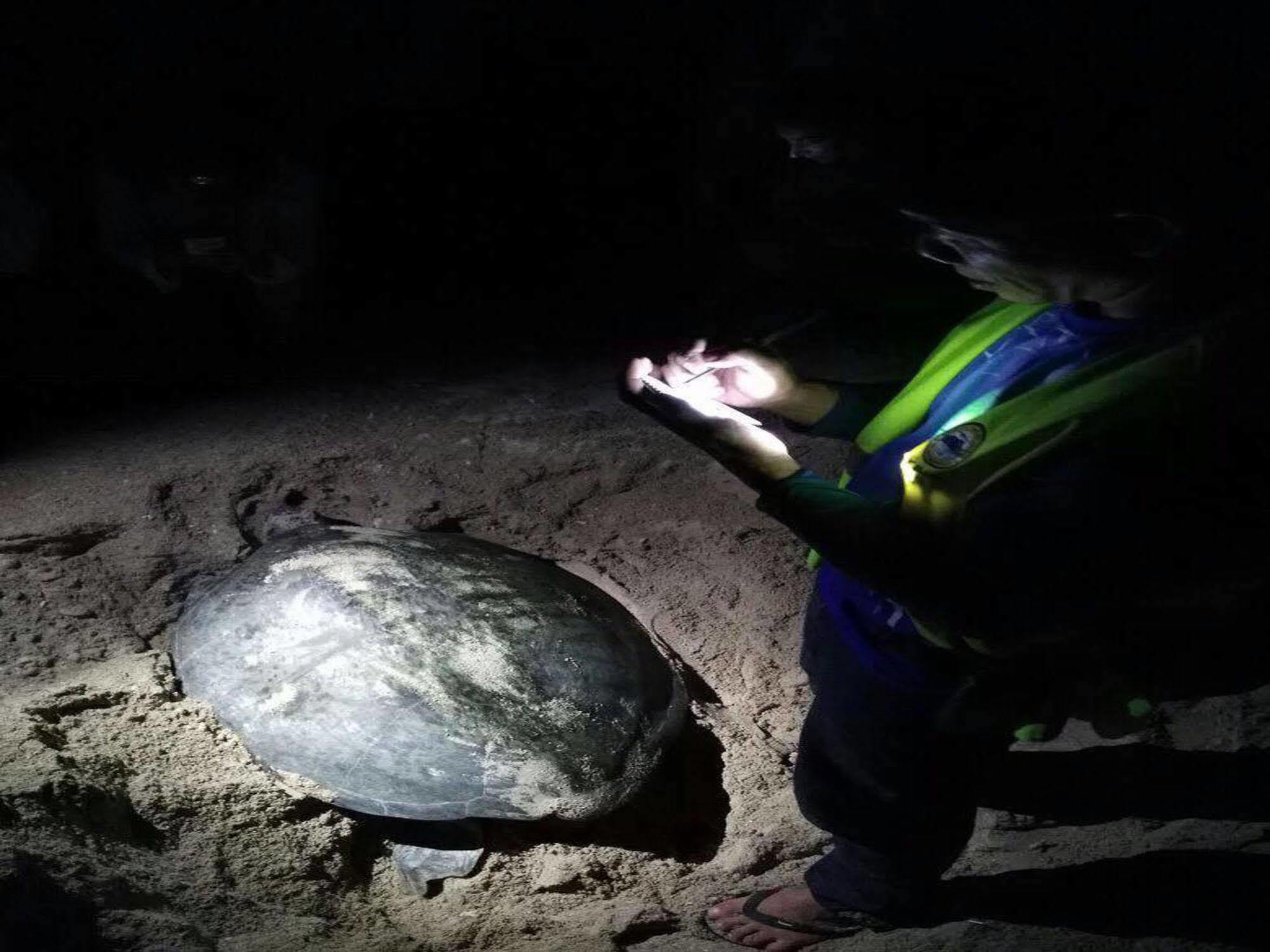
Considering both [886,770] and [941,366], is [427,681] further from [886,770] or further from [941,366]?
[941,366]

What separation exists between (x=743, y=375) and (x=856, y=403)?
18cm

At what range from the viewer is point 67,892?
1.18m

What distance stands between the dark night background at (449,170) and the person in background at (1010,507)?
236mm

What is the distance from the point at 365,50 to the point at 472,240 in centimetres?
74

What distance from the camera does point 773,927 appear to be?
141 cm

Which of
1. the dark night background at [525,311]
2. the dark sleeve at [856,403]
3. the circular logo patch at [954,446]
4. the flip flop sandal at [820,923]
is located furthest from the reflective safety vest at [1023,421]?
the flip flop sandal at [820,923]

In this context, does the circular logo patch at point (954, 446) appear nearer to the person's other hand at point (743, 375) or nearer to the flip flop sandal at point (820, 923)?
the person's other hand at point (743, 375)

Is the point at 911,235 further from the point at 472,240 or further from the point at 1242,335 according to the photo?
the point at 472,240

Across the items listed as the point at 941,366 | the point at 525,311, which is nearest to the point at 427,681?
the point at 941,366

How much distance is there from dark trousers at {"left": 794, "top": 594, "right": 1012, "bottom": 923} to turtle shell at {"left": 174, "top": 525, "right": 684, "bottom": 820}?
1.16ft

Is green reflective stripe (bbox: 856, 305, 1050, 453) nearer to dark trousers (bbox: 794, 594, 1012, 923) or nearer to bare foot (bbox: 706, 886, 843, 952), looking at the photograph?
dark trousers (bbox: 794, 594, 1012, 923)

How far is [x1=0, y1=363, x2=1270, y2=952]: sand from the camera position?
4.43 ft

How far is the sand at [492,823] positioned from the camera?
1351mm

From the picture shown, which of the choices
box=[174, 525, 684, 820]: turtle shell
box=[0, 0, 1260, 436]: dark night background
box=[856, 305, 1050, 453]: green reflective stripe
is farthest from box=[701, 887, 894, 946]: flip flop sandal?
box=[0, 0, 1260, 436]: dark night background
